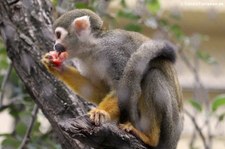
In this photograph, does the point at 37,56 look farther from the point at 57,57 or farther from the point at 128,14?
the point at 128,14

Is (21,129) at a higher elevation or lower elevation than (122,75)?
lower

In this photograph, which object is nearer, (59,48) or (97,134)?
(97,134)

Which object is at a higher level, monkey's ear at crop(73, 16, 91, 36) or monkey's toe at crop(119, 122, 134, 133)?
monkey's ear at crop(73, 16, 91, 36)

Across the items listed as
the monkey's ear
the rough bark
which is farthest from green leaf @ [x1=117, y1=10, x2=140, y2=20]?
the monkey's ear

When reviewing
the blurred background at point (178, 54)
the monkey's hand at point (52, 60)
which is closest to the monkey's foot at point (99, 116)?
the monkey's hand at point (52, 60)

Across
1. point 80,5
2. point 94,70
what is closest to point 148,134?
point 94,70

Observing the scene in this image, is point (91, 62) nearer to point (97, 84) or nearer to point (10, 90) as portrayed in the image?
point (97, 84)

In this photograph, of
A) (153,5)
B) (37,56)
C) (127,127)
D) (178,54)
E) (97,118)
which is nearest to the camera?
(97,118)

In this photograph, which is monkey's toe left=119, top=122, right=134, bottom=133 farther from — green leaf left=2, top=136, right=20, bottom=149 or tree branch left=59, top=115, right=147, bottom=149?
green leaf left=2, top=136, right=20, bottom=149
